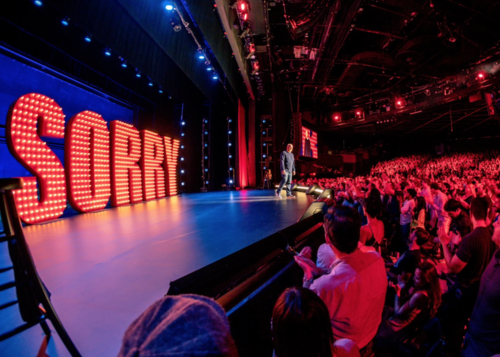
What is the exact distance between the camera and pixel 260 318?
158 centimetres

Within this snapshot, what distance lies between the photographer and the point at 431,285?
1.98 meters

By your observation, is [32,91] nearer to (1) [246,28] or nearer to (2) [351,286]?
(1) [246,28]

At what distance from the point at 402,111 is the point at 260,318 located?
1507 cm

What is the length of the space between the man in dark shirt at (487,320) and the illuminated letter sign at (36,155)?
18.9 ft

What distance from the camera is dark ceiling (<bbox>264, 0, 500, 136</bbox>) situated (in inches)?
273

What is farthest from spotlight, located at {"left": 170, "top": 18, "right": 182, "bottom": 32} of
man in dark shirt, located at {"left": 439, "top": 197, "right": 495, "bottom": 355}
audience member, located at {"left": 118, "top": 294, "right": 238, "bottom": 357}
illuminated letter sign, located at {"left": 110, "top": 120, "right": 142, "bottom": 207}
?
audience member, located at {"left": 118, "top": 294, "right": 238, "bottom": 357}

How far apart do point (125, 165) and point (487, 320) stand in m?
7.65

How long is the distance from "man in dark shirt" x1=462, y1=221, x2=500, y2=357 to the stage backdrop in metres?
7.37

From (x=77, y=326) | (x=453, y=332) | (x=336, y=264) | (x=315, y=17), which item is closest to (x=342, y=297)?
(x=336, y=264)

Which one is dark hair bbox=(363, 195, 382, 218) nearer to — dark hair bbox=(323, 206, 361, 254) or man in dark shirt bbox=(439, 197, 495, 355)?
man in dark shirt bbox=(439, 197, 495, 355)

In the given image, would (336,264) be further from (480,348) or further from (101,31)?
(101,31)

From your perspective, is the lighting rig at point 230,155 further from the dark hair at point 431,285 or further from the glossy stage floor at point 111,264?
the dark hair at point 431,285

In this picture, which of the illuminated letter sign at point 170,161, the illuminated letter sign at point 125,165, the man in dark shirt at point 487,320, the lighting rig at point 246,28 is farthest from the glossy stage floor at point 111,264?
the illuminated letter sign at point 170,161

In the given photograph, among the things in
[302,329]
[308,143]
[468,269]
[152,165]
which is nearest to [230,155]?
[308,143]
